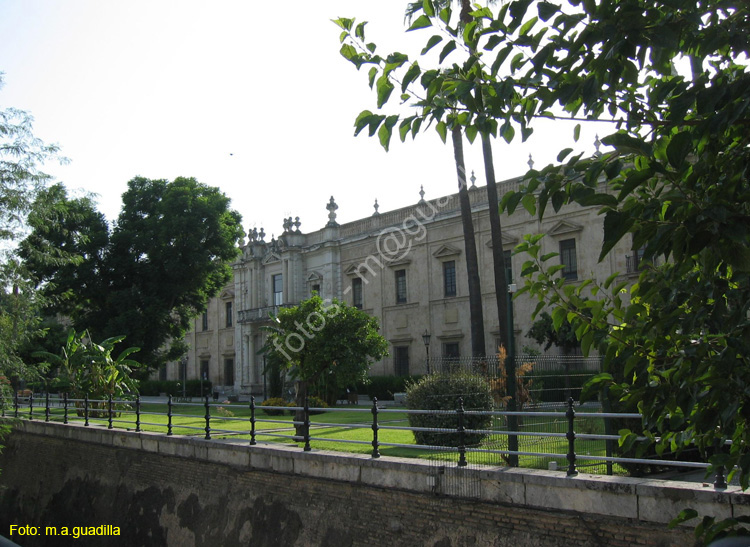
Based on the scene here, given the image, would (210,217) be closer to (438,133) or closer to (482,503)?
A: (482,503)

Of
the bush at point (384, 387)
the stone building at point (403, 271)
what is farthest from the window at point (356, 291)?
the bush at point (384, 387)

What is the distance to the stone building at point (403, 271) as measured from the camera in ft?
94.2

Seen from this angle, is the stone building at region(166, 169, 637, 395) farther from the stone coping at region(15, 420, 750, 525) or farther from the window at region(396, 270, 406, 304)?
the stone coping at region(15, 420, 750, 525)

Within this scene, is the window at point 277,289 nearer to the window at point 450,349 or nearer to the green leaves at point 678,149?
the window at point 450,349

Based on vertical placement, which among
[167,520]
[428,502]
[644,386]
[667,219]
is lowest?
[167,520]

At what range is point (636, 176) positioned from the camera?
9.29ft

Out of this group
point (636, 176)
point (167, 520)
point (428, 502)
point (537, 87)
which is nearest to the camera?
point (636, 176)

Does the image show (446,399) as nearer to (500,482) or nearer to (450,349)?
(500,482)

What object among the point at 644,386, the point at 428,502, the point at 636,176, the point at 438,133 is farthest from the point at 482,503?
the point at 636,176

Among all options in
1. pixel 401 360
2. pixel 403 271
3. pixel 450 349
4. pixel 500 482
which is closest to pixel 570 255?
pixel 450 349

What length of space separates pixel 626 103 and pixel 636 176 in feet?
3.31

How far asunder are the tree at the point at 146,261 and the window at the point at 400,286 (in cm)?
855

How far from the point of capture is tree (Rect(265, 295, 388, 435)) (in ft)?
65.8

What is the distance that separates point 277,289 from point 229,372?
8.50m
